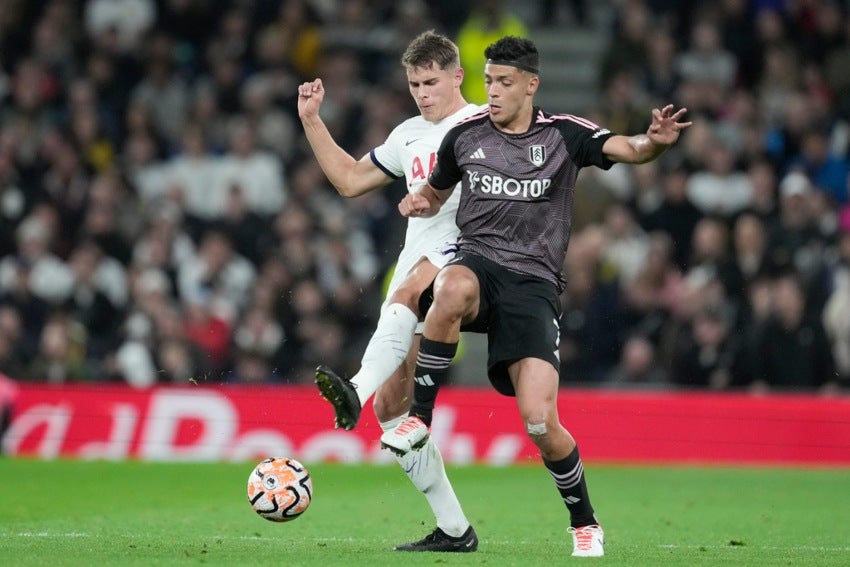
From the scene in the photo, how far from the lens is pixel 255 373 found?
50.1 feet

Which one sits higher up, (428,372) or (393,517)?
(428,372)

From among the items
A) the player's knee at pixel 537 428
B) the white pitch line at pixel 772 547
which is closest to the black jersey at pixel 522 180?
the player's knee at pixel 537 428

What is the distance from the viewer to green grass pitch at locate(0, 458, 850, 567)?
768cm

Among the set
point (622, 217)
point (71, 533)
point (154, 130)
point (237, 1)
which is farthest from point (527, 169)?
point (237, 1)

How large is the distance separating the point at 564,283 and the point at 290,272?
8130 mm

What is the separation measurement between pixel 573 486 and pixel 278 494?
148cm

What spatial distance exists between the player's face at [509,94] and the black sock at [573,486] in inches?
65.3

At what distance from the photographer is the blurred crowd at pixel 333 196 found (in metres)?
14.8

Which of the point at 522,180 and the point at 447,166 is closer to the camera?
the point at 522,180

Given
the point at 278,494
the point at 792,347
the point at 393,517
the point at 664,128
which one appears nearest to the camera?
the point at 664,128

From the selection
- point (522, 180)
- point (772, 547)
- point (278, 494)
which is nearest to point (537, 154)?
point (522, 180)

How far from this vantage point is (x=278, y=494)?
26.0 ft

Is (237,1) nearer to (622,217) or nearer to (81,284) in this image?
(81,284)

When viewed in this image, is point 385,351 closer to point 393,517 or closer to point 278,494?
point 278,494
